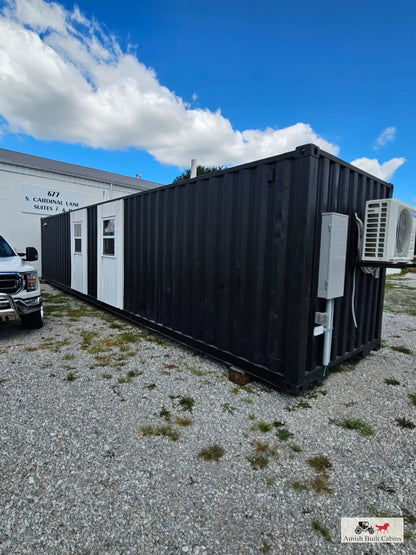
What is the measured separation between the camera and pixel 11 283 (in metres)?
4.44

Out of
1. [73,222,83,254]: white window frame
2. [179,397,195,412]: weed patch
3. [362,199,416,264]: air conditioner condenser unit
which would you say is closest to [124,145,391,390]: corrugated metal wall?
[362,199,416,264]: air conditioner condenser unit

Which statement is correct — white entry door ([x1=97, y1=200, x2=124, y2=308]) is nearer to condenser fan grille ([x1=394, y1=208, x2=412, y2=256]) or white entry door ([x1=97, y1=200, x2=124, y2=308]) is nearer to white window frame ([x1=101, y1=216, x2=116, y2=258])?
white window frame ([x1=101, y1=216, x2=116, y2=258])

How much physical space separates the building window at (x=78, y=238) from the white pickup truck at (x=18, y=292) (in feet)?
8.84

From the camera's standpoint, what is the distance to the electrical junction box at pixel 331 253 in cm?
278

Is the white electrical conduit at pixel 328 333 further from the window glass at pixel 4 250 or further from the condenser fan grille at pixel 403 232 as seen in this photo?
the window glass at pixel 4 250

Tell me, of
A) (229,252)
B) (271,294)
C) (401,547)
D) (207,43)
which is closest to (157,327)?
(229,252)

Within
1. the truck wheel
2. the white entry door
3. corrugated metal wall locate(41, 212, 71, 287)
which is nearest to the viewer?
the truck wheel

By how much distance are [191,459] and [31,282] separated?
409 cm

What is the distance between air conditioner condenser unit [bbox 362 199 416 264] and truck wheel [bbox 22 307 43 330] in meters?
5.29

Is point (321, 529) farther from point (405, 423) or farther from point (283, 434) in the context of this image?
point (405, 423)

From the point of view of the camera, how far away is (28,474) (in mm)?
1849

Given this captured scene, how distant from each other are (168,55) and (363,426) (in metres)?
8.89

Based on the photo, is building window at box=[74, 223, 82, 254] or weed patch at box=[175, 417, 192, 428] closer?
weed patch at box=[175, 417, 192, 428]

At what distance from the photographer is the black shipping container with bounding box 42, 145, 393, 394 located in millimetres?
2717
